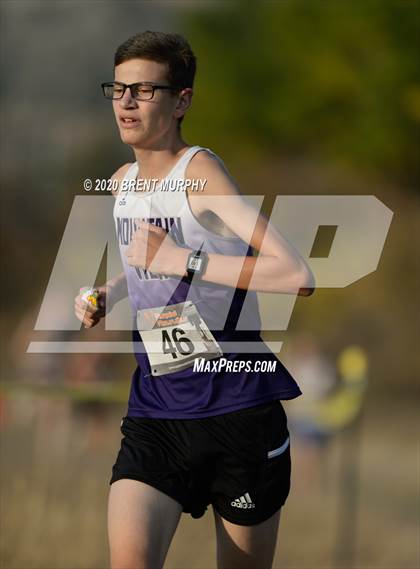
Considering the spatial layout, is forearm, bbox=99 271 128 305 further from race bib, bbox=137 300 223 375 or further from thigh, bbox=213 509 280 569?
thigh, bbox=213 509 280 569

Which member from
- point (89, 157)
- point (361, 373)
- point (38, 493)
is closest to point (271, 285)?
point (38, 493)

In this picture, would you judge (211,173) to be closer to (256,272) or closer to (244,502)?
(256,272)

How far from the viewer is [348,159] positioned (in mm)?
20328

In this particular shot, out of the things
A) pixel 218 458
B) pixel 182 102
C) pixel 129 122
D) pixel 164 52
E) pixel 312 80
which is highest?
pixel 312 80

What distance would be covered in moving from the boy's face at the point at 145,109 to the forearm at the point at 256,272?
0.44 m

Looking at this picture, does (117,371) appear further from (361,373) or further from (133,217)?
(133,217)

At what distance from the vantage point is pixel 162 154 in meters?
3.46

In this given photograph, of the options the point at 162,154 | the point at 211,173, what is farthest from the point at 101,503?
the point at 211,173

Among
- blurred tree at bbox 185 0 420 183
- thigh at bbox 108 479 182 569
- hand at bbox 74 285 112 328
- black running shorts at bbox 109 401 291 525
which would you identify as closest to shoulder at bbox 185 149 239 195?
hand at bbox 74 285 112 328

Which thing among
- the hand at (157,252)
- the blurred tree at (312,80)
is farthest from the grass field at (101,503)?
the blurred tree at (312,80)

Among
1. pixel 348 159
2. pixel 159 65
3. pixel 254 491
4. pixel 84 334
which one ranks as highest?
pixel 348 159

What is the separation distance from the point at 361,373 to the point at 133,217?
16.0ft

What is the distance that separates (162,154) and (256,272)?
21.6 inches

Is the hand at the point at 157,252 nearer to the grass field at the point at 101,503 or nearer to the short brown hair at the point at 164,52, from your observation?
the short brown hair at the point at 164,52
